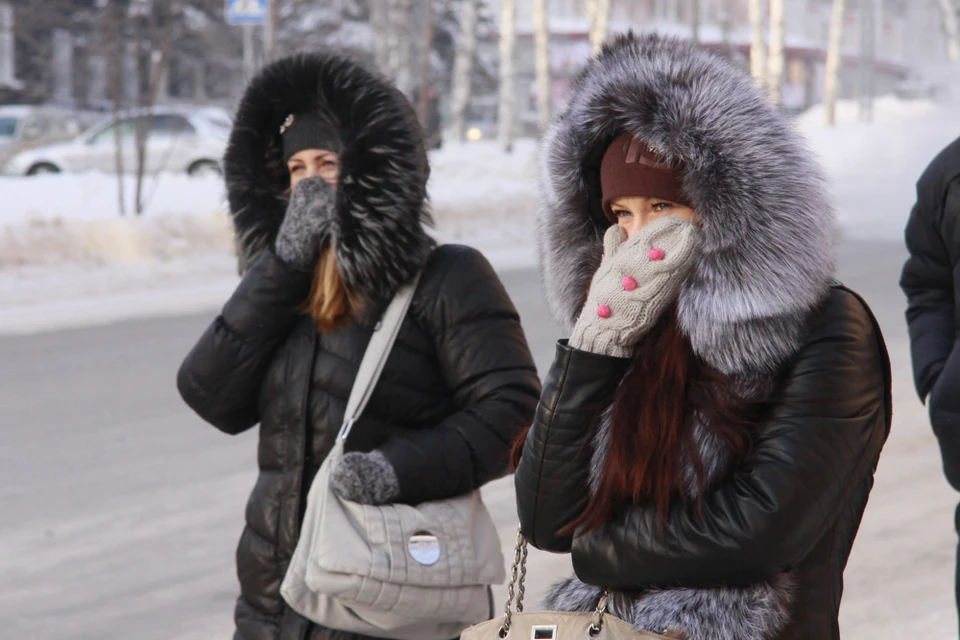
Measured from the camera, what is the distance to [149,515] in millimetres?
5500

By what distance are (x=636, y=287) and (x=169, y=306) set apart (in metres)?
9.30

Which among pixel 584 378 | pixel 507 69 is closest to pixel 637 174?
pixel 584 378

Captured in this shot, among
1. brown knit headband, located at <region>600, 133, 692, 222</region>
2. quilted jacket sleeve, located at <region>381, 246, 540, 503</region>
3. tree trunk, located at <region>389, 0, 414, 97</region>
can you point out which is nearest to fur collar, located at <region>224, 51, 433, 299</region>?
quilted jacket sleeve, located at <region>381, 246, 540, 503</region>

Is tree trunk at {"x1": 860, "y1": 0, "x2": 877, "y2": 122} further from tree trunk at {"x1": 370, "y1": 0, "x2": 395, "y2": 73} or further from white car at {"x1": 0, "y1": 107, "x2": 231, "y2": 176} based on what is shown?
white car at {"x1": 0, "y1": 107, "x2": 231, "y2": 176}

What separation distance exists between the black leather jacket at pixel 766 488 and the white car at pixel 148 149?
18.2 m

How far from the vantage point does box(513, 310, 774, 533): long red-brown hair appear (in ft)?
6.24

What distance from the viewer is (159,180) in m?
18.3

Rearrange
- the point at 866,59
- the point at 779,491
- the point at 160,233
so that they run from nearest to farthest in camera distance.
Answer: the point at 779,491
the point at 160,233
the point at 866,59

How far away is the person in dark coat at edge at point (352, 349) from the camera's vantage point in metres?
2.69

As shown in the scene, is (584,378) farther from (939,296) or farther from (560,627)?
(939,296)

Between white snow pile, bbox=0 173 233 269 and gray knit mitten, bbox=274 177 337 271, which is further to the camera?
white snow pile, bbox=0 173 233 269

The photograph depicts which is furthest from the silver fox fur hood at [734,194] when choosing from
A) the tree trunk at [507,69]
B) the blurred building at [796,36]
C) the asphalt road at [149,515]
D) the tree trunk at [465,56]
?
the blurred building at [796,36]

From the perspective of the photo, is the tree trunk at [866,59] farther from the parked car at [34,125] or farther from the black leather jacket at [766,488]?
the black leather jacket at [766,488]

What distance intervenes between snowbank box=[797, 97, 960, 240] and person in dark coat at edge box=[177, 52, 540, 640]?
1579 cm
